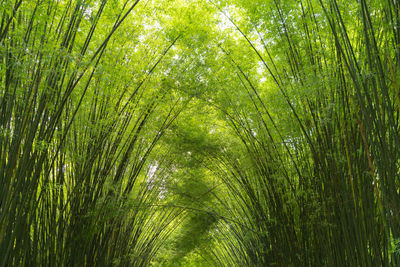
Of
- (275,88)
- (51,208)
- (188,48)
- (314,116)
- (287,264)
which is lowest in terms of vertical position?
(287,264)

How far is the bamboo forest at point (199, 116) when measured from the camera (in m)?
2.95

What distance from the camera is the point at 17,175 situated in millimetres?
3021

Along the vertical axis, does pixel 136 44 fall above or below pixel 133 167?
above

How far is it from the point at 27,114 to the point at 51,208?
193cm

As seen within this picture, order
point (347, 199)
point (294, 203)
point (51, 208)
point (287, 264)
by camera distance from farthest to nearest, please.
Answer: point (287, 264), point (294, 203), point (51, 208), point (347, 199)

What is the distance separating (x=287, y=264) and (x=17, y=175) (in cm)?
421

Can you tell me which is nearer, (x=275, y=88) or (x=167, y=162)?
(x=275, y=88)

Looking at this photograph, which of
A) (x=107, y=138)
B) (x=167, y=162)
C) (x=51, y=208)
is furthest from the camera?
(x=167, y=162)

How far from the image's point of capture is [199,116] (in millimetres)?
6199

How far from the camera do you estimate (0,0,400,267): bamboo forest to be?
9.69ft

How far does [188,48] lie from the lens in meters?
5.05

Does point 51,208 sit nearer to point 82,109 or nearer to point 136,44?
point 82,109

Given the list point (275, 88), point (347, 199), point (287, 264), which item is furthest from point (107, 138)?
point (287, 264)

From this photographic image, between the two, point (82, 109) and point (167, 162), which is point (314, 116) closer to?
point (82, 109)
